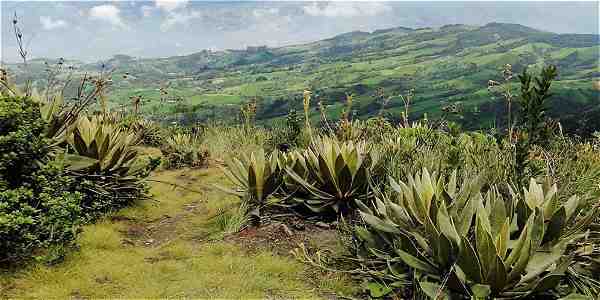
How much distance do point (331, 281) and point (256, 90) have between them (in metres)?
115

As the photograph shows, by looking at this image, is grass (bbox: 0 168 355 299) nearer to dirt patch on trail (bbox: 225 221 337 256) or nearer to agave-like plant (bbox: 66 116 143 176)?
dirt patch on trail (bbox: 225 221 337 256)

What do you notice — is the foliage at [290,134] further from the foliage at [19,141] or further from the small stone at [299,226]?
the foliage at [19,141]

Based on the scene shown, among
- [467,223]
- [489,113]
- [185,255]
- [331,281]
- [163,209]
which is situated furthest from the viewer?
[489,113]

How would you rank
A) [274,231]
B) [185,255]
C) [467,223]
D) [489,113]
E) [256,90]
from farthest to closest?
1. [256,90]
2. [489,113]
3. [274,231]
4. [185,255]
5. [467,223]

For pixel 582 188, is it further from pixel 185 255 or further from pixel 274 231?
pixel 185 255

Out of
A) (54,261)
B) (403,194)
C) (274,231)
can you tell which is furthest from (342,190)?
(54,261)

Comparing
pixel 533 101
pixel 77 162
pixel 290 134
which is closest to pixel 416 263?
pixel 533 101

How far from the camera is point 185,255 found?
452cm

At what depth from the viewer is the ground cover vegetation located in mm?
3308

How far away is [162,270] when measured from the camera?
13.5 ft

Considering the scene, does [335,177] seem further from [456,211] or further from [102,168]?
[102,168]

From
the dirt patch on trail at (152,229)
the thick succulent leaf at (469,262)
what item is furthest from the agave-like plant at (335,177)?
the thick succulent leaf at (469,262)

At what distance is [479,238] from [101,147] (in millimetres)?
4488

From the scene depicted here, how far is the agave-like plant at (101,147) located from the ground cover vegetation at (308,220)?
0.7 inches
